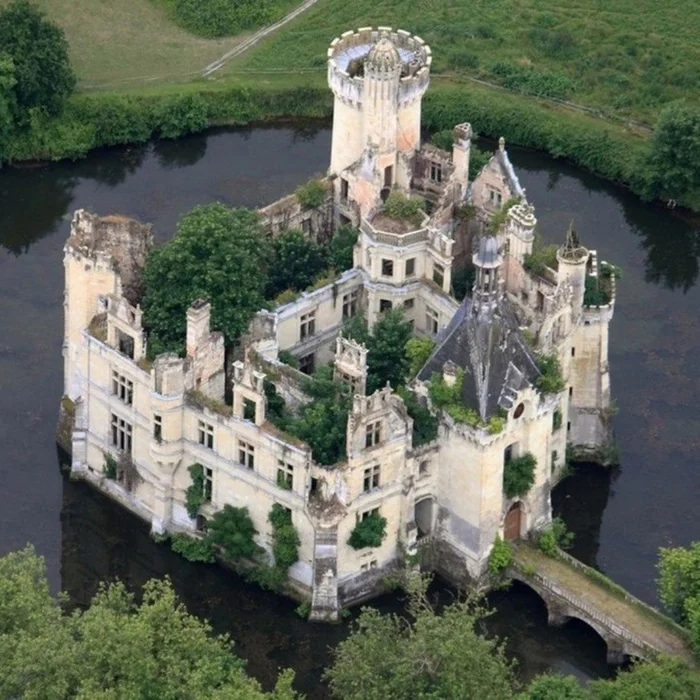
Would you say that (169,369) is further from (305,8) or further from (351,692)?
(305,8)

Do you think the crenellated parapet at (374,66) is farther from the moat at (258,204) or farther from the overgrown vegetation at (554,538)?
the overgrown vegetation at (554,538)

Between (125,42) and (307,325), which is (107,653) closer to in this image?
(307,325)

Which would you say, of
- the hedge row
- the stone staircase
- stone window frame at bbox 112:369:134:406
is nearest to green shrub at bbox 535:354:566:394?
the stone staircase

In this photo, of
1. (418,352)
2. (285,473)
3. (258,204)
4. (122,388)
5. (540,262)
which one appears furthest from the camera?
(258,204)

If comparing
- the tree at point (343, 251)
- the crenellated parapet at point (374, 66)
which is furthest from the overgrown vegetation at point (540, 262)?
the crenellated parapet at point (374, 66)

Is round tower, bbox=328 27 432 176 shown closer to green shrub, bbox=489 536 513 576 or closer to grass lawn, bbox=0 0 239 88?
green shrub, bbox=489 536 513 576

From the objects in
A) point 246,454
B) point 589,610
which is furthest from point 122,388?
point 589,610
